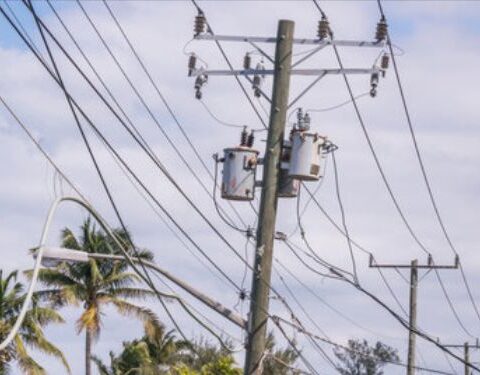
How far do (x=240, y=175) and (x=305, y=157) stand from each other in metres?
1.00

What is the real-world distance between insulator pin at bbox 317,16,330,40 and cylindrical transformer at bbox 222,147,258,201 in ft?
6.94

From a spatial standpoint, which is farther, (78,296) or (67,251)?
(78,296)

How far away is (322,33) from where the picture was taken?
27.4 metres

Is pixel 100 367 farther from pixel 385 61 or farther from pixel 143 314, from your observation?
pixel 385 61

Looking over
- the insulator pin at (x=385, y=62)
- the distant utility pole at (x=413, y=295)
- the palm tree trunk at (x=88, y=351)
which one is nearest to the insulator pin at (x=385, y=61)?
the insulator pin at (x=385, y=62)

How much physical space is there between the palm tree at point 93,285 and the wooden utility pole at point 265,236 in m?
41.7

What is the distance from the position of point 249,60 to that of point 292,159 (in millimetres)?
2115

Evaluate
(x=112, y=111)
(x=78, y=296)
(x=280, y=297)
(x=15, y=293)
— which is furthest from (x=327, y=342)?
(x=78, y=296)

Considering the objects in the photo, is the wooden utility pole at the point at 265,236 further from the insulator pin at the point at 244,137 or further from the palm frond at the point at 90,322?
the palm frond at the point at 90,322

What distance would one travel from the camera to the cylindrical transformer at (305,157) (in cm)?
2619

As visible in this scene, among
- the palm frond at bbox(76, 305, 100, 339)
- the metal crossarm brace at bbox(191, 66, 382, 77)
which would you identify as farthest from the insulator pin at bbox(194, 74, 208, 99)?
the palm frond at bbox(76, 305, 100, 339)

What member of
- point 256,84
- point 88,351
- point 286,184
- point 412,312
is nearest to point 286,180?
point 286,184

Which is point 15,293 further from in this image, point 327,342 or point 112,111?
point 112,111

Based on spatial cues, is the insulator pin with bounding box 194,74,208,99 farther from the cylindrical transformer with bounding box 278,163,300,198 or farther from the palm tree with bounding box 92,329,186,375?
the palm tree with bounding box 92,329,186,375
